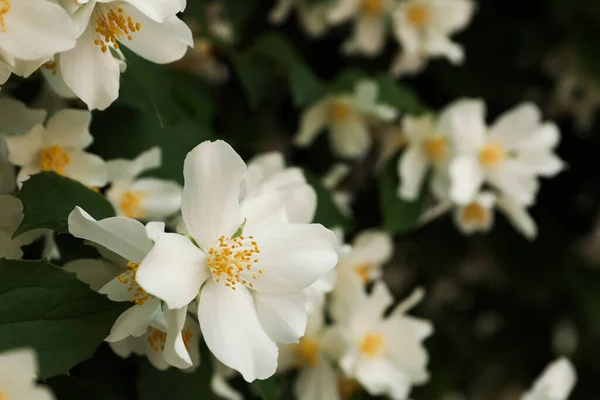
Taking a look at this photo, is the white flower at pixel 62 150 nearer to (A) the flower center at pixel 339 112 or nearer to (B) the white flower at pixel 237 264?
(B) the white flower at pixel 237 264

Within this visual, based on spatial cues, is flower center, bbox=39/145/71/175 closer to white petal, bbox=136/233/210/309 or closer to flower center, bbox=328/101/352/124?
white petal, bbox=136/233/210/309

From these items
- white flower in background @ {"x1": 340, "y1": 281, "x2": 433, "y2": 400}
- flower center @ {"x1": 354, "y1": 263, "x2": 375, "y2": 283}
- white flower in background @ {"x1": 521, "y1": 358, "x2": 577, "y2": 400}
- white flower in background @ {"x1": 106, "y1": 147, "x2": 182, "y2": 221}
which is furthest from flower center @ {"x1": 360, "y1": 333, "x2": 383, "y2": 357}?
white flower in background @ {"x1": 106, "y1": 147, "x2": 182, "y2": 221}

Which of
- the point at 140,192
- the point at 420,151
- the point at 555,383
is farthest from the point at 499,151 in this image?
the point at 140,192

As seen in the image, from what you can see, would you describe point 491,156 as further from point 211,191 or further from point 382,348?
point 211,191

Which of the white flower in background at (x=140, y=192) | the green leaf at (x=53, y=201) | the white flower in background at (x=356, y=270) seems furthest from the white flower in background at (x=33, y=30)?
the white flower in background at (x=356, y=270)

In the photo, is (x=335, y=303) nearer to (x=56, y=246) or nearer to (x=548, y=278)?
(x=56, y=246)

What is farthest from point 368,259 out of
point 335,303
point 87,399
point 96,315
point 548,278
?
point 548,278
